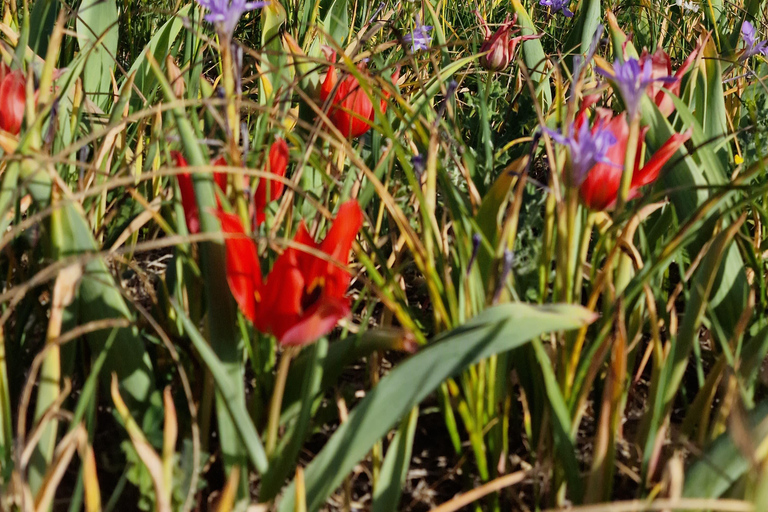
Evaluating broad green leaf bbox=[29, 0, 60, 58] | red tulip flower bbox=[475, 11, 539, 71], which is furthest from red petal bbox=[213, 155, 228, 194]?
red tulip flower bbox=[475, 11, 539, 71]

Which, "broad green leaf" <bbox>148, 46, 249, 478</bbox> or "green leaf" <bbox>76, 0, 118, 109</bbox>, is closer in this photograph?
"broad green leaf" <bbox>148, 46, 249, 478</bbox>

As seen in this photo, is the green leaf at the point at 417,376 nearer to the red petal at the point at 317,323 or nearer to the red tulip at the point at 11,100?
the red petal at the point at 317,323

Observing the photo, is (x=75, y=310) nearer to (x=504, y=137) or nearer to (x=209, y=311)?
(x=209, y=311)

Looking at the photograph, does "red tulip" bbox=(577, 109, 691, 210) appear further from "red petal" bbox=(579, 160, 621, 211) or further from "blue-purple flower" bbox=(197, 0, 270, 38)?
"blue-purple flower" bbox=(197, 0, 270, 38)

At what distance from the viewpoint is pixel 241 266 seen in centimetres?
64

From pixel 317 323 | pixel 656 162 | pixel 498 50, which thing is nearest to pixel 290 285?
pixel 317 323

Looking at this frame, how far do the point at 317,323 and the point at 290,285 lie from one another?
0.04 metres

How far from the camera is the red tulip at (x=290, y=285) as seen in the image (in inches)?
24.1

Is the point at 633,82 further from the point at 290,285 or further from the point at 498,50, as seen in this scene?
the point at 498,50

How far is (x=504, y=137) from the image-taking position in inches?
49.1

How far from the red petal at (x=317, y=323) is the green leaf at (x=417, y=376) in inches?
2.6

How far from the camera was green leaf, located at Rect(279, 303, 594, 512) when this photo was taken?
1.92ft

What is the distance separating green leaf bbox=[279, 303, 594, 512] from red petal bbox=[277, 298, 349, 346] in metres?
0.07

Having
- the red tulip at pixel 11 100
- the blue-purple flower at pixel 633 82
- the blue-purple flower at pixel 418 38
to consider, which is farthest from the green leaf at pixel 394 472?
the blue-purple flower at pixel 418 38
